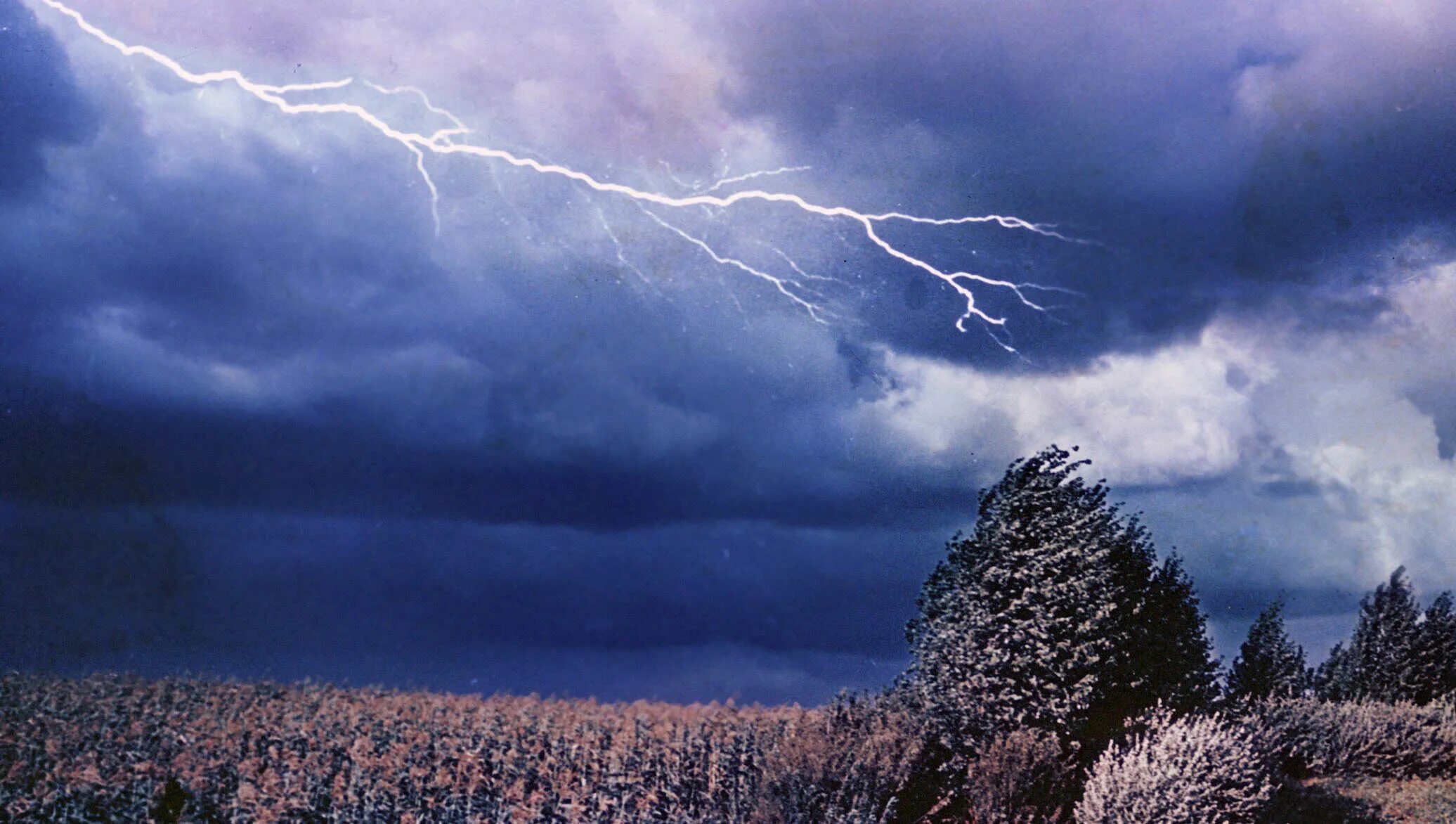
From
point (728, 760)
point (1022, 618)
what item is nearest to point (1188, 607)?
point (1022, 618)

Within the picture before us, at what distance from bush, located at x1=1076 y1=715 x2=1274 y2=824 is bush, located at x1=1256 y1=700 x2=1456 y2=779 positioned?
26.7 ft

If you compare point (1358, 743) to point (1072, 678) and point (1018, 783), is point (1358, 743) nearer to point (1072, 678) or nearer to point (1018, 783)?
point (1072, 678)

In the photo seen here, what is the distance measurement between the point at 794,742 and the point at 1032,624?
3910 mm

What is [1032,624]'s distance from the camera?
46.7 feet

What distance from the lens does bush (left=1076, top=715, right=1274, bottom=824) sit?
12.6m

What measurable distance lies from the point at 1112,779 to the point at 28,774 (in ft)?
39.0

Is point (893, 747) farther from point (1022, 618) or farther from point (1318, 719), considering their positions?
point (1318, 719)

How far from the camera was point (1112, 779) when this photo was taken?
12.8 metres

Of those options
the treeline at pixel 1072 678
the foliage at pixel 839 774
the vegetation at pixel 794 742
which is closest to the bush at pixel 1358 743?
the treeline at pixel 1072 678

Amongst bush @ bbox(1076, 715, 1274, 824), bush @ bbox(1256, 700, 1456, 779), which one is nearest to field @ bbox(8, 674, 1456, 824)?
bush @ bbox(1076, 715, 1274, 824)

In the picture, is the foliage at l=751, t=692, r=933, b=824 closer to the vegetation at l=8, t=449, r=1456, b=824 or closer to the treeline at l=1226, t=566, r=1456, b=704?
the vegetation at l=8, t=449, r=1456, b=824

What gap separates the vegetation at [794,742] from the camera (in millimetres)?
11586

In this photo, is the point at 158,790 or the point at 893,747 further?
the point at 893,747

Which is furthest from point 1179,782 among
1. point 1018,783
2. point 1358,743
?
point 1358,743
